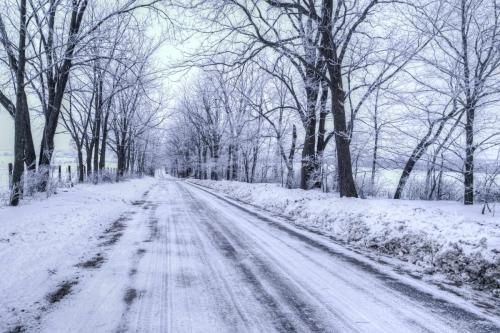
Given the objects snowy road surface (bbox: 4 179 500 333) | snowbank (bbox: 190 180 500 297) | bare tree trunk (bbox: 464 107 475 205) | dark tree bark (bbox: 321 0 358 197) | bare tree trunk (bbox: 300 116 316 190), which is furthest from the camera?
bare tree trunk (bbox: 300 116 316 190)

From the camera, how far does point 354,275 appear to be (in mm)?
5371

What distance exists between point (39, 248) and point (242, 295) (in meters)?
4.04

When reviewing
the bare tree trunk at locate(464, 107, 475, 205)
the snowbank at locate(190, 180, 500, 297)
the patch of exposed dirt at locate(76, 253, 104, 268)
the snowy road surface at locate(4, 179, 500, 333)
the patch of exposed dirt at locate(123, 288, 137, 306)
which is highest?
the bare tree trunk at locate(464, 107, 475, 205)

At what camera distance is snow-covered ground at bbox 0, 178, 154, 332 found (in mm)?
4074

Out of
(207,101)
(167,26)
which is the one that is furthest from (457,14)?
(207,101)

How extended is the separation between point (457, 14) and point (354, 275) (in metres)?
12.7

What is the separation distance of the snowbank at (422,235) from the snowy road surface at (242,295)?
1096 mm

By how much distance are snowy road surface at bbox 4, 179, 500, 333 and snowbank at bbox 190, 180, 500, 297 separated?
1.10 metres

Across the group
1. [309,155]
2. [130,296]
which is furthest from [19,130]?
[309,155]

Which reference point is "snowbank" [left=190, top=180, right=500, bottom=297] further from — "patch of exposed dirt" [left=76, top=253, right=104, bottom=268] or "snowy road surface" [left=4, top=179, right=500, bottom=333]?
"patch of exposed dirt" [left=76, top=253, right=104, bottom=268]

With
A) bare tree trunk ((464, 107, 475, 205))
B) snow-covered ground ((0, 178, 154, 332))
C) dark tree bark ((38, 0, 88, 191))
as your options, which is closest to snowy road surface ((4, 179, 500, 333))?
snow-covered ground ((0, 178, 154, 332))

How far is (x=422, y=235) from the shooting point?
6906 mm

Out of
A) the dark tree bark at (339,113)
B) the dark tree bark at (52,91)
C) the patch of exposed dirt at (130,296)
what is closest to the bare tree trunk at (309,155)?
the dark tree bark at (339,113)

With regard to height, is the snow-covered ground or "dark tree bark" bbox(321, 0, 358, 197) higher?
"dark tree bark" bbox(321, 0, 358, 197)
